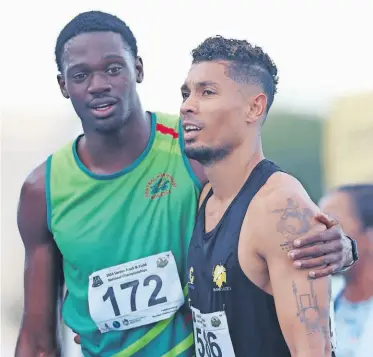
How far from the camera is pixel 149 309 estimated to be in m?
2.19

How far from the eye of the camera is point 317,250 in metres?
1.69

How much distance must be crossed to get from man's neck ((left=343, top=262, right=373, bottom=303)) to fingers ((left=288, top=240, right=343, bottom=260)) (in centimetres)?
152

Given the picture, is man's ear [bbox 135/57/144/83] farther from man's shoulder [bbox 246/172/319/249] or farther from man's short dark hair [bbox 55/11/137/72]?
man's shoulder [bbox 246/172/319/249]

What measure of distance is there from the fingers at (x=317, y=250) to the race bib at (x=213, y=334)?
286 millimetres

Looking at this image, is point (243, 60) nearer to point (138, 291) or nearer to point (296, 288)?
point (296, 288)

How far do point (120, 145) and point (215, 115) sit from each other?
47cm

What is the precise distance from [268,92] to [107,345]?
943mm

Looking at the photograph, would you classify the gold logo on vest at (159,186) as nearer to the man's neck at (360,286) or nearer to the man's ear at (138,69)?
the man's ear at (138,69)

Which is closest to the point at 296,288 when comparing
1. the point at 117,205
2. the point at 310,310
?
the point at 310,310

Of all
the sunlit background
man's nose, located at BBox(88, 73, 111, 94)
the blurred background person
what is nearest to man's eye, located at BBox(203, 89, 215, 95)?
man's nose, located at BBox(88, 73, 111, 94)

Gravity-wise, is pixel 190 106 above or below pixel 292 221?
above

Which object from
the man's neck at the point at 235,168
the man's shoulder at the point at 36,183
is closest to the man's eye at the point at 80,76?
the man's shoulder at the point at 36,183

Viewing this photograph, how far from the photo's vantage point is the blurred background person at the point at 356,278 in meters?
3.18

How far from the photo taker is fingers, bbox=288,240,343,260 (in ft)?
5.41
